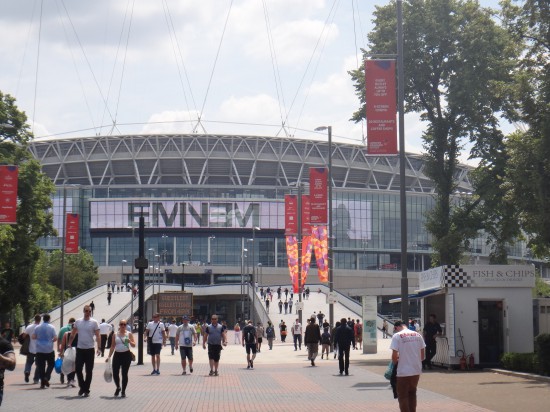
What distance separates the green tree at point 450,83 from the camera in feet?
145

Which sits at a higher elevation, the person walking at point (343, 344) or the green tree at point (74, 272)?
the green tree at point (74, 272)

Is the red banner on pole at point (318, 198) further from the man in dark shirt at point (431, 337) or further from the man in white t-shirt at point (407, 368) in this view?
the man in white t-shirt at point (407, 368)

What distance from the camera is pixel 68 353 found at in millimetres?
21984

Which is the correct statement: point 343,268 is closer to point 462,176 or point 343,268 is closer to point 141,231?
point 462,176

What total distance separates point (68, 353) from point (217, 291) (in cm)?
9805

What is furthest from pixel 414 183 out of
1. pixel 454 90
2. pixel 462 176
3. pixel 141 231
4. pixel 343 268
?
pixel 141 231

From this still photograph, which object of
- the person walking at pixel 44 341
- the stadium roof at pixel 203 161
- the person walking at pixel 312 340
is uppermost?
the stadium roof at pixel 203 161

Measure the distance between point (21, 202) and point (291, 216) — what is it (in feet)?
57.8

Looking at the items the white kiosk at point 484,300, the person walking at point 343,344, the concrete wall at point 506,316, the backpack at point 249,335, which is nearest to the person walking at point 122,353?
the person walking at point 343,344

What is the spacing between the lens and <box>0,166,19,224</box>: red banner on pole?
131 ft

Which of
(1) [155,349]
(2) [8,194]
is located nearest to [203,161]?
(2) [8,194]

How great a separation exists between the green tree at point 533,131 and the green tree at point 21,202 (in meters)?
27.9

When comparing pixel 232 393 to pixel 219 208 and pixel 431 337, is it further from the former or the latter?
pixel 219 208

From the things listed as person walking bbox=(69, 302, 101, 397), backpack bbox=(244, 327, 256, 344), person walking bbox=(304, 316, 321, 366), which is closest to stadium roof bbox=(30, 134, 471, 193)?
person walking bbox=(304, 316, 321, 366)
